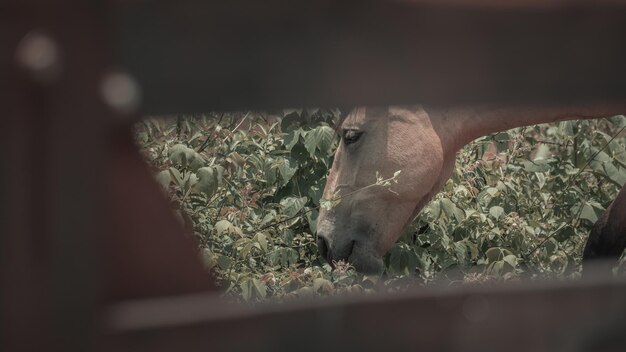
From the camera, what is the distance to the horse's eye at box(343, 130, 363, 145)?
414cm

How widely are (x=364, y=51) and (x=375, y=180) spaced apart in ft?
10.8

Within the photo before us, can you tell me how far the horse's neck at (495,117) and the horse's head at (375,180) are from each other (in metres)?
0.08

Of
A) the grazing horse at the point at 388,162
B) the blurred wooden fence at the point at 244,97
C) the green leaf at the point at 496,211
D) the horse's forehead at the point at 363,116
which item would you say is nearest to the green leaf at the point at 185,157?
the grazing horse at the point at 388,162

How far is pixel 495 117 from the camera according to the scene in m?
4.14

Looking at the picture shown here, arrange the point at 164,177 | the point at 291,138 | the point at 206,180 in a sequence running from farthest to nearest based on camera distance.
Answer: the point at 291,138
the point at 206,180
the point at 164,177

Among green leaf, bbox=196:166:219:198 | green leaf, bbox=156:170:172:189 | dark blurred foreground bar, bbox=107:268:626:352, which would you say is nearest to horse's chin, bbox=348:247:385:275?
green leaf, bbox=196:166:219:198

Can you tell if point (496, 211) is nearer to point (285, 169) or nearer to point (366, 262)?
point (366, 262)

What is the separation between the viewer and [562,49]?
3.06 feet

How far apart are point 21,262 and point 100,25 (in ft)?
0.63

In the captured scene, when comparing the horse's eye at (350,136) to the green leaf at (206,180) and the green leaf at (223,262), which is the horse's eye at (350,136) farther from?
the green leaf at (223,262)

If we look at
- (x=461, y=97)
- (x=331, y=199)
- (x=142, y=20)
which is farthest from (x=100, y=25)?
(x=331, y=199)

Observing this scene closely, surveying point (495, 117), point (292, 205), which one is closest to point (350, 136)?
point (292, 205)

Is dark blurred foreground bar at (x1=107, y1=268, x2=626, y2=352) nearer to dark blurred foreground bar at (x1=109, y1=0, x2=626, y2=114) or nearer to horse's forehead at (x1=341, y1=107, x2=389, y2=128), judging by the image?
dark blurred foreground bar at (x1=109, y1=0, x2=626, y2=114)

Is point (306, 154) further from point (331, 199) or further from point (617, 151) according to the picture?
point (617, 151)
